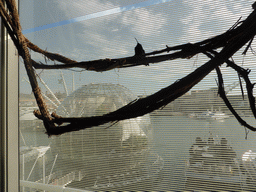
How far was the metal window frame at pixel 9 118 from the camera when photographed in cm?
88

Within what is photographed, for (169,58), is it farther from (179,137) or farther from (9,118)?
(9,118)

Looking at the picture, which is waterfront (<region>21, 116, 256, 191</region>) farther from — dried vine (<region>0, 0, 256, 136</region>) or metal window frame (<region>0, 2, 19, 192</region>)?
metal window frame (<region>0, 2, 19, 192</region>)

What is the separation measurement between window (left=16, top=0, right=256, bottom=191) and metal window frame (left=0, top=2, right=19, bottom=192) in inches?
2.4

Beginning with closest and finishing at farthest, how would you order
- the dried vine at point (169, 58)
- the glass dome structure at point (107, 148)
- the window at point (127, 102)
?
the dried vine at point (169, 58) → the window at point (127, 102) → the glass dome structure at point (107, 148)

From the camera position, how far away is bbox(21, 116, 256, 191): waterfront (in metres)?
0.77

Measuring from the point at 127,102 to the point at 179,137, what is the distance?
298 mm

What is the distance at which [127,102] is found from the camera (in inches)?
35.7

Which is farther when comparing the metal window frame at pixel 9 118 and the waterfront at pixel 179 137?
the metal window frame at pixel 9 118

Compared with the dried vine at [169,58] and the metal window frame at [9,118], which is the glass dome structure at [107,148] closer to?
the metal window frame at [9,118]

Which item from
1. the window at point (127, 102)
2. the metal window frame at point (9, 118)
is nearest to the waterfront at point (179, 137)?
the window at point (127, 102)

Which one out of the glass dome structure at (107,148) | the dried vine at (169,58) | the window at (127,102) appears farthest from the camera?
the glass dome structure at (107,148)

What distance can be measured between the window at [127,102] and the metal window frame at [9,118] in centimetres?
6

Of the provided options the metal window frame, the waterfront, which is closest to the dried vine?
the waterfront

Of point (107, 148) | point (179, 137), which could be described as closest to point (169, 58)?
point (179, 137)
